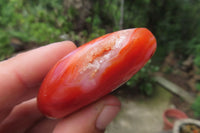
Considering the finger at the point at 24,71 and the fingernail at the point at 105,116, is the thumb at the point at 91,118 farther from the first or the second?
the finger at the point at 24,71

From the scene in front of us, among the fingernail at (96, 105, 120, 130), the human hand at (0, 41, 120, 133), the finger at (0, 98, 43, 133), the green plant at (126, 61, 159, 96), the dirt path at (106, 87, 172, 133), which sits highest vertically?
the human hand at (0, 41, 120, 133)

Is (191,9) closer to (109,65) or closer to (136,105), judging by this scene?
(136,105)

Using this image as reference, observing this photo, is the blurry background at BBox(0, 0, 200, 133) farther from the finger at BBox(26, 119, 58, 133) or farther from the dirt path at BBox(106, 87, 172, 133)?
the finger at BBox(26, 119, 58, 133)

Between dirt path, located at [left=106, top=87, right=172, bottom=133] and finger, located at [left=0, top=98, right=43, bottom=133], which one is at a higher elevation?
finger, located at [left=0, top=98, right=43, bottom=133]

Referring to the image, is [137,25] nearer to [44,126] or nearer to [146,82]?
[146,82]

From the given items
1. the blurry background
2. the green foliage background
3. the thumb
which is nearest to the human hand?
the thumb

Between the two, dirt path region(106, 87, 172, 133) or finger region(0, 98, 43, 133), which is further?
dirt path region(106, 87, 172, 133)

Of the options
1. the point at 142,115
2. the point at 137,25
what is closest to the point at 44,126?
the point at 142,115

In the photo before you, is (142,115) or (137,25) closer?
(142,115)
